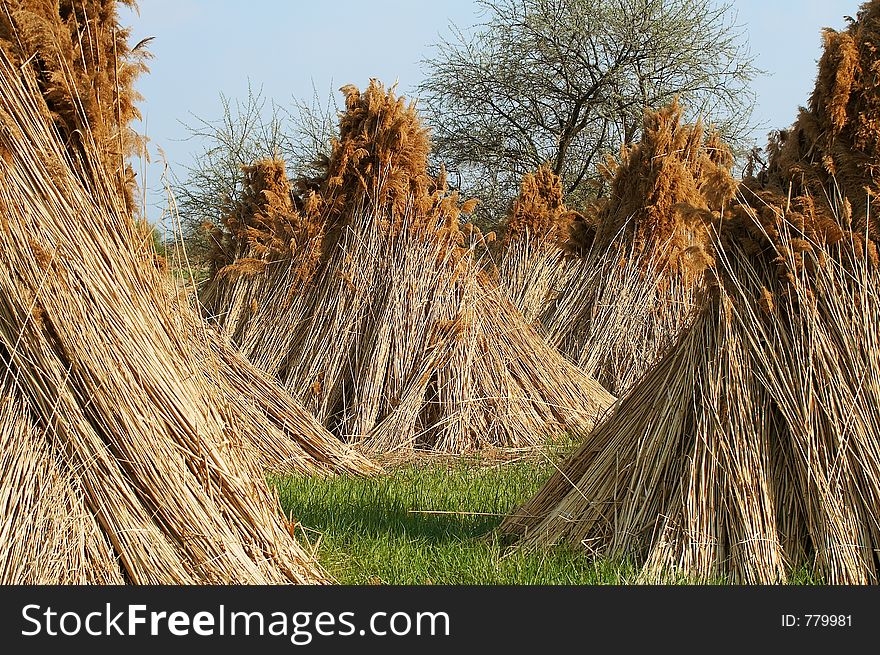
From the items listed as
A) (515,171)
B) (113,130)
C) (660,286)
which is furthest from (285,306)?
(515,171)

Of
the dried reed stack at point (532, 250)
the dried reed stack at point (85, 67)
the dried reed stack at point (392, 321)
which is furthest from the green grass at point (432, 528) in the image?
the dried reed stack at point (532, 250)

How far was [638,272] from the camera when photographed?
837cm

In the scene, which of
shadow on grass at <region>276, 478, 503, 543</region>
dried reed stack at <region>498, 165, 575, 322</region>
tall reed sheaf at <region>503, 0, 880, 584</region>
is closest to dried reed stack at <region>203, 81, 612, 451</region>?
shadow on grass at <region>276, 478, 503, 543</region>

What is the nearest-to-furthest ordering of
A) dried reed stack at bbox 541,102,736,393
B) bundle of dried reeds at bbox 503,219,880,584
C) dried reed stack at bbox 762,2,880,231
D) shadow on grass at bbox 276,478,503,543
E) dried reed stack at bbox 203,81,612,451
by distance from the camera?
bundle of dried reeds at bbox 503,219,880,584
dried reed stack at bbox 762,2,880,231
shadow on grass at bbox 276,478,503,543
dried reed stack at bbox 203,81,612,451
dried reed stack at bbox 541,102,736,393

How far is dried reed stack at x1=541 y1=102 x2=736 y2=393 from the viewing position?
8.17 m

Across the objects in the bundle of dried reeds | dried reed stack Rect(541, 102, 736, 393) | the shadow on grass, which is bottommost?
the shadow on grass

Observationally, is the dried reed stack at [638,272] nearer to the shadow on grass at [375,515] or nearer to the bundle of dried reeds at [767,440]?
the shadow on grass at [375,515]

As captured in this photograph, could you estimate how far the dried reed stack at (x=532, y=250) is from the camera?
11133 mm

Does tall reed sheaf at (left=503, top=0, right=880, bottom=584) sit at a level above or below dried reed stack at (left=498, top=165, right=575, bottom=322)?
below

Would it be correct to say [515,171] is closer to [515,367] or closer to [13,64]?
[515,367]

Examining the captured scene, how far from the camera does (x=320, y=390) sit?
671cm

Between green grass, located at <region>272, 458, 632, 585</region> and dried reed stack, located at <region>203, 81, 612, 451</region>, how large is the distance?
62 cm

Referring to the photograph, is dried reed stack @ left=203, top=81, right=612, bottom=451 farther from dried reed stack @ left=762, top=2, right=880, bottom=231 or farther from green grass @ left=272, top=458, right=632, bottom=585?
dried reed stack @ left=762, top=2, right=880, bottom=231

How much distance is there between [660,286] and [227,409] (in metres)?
5.66
